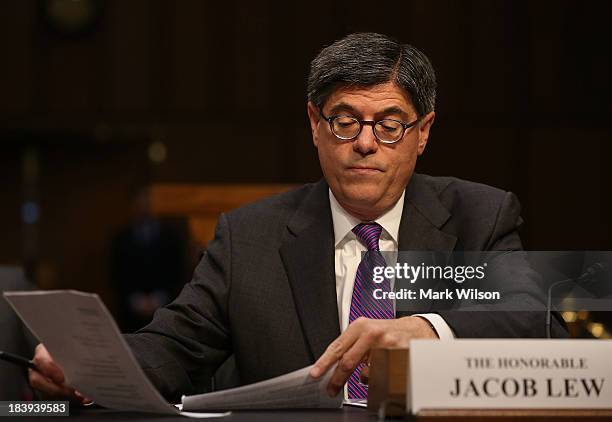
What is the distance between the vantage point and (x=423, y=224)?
2.27 meters

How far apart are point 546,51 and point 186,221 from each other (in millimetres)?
2823

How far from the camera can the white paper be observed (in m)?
1.58

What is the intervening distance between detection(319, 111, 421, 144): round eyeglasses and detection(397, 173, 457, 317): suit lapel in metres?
0.23

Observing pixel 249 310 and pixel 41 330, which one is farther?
pixel 249 310

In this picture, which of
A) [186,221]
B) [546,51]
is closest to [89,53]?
[186,221]

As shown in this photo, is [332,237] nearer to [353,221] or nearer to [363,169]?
[353,221]

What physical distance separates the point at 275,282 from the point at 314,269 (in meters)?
0.10

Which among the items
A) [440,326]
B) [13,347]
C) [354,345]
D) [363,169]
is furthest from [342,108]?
[13,347]

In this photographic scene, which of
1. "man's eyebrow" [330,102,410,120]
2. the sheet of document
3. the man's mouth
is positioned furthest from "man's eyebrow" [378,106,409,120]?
the sheet of document

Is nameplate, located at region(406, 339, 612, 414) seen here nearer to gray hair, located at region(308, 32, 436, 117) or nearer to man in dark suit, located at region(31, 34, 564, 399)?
man in dark suit, located at region(31, 34, 564, 399)

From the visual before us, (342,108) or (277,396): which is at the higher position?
(342,108)

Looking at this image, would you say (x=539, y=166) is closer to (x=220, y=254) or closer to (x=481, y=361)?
(x=220, y=254)

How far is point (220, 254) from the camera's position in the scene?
2277 millimetres

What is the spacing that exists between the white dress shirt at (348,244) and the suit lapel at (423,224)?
26 millimetres
